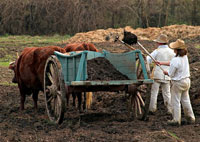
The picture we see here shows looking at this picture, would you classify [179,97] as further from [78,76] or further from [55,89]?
[55,89]

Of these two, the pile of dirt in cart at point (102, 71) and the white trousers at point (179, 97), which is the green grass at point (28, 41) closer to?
the pile of dirt in cart at point (102, 71)

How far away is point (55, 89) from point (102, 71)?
0.94 metres

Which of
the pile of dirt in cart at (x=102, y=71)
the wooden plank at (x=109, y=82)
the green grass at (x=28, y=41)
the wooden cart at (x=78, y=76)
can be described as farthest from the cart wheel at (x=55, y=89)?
the green grass at (x=28, y=41)

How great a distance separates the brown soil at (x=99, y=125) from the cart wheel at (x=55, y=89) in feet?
0.66

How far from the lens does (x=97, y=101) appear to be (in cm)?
1120

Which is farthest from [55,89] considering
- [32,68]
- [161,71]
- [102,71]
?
[161,71]

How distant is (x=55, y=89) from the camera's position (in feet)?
25.2

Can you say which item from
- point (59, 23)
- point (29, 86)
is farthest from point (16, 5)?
point (29, 86)

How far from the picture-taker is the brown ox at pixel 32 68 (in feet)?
30.7

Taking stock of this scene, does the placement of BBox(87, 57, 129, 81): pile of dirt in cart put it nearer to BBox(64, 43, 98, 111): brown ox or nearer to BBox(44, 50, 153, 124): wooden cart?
Result: BBox(44, 50, 153, 124): wooden cart

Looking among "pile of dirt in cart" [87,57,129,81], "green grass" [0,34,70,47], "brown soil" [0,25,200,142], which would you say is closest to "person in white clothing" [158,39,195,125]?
"brown soil" [0,25,200,142]

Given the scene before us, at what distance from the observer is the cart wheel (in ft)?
23.9

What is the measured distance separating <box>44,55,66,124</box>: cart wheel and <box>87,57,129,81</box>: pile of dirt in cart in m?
0.56

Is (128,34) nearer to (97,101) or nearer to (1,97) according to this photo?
(97,101)
